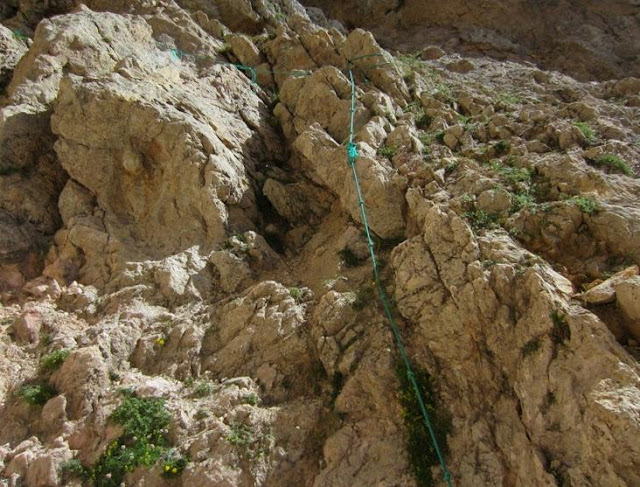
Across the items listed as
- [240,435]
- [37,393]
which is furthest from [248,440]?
[37,393]

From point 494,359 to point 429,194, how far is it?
115 inches

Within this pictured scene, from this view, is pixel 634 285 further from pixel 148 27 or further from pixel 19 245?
pixel 148 27

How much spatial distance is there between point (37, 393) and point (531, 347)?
6.20 m

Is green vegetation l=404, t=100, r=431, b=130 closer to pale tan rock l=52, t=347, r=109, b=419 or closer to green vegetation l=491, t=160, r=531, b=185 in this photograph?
green vegetation l=491, t=160, r=531, b=185

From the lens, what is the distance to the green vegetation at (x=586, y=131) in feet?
26.2

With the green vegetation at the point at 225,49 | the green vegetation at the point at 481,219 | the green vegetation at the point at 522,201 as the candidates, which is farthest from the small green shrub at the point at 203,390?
the green vegetation at the point at 225,49

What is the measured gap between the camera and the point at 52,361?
246 inches

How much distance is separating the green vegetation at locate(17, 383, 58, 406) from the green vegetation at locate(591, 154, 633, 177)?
8.65 meters

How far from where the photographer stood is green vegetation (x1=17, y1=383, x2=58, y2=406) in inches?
233

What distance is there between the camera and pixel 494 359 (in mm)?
5664

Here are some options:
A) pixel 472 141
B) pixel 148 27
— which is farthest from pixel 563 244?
pixel 148 27

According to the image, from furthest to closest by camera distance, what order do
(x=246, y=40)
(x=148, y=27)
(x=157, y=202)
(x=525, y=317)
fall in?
(x=246, y=40) → (x=148, y=27) → (x=157, y=202) → (x=525, y=317)

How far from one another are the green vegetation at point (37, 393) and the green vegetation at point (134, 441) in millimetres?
964

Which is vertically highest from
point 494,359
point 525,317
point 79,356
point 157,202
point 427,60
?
point 427,60
